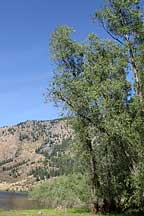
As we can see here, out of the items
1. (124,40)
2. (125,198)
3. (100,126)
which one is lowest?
(125,198)

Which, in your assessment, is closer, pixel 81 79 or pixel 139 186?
pixel 139 186

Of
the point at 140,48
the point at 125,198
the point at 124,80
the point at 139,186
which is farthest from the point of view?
the point at 125,198

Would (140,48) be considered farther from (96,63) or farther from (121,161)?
(121,161)

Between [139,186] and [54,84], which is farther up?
[54,84]

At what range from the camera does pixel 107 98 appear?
134 feet

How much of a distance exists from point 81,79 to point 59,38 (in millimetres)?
6294

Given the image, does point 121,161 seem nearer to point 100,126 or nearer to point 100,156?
point 100,156

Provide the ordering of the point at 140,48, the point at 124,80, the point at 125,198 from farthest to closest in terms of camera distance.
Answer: the point at 125,198
the point at 124,80
the point at 140,48

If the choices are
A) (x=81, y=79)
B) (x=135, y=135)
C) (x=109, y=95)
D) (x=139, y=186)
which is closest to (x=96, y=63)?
(x=81, y=79)

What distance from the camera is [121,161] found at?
4772cm

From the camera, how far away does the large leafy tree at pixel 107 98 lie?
39.7 metres

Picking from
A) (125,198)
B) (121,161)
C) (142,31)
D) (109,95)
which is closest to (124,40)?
(142,31)

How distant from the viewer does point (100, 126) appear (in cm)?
4203

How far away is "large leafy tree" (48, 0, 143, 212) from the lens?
39.7m
